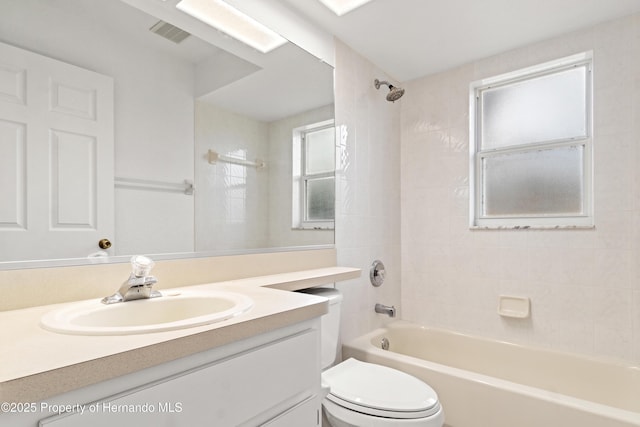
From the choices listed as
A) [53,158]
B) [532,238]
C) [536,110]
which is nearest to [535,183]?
[532,238]

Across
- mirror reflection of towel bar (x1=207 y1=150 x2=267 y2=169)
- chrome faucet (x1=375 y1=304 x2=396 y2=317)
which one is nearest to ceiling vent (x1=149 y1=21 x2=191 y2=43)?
mirror reflection of towel bar (x1=207 y1=150 x2=267 y2=169)

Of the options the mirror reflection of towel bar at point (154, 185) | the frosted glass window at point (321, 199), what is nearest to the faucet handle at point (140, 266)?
the mirror reflection of towel bar at point (154, 185)

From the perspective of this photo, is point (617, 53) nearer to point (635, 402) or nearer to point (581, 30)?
point (581, 30)

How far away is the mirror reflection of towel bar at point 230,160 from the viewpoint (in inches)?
55.8

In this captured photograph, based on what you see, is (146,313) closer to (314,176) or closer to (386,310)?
(314,176)

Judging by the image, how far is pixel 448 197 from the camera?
247 centimetres

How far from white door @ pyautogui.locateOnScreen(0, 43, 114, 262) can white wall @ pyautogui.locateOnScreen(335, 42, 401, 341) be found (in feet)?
4.14

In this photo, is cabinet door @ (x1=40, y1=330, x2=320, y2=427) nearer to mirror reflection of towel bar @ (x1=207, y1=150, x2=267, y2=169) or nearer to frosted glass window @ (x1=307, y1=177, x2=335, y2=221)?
mirror reflection of towel bar @ (x1=207, y1=150, x2=267, y2=169)

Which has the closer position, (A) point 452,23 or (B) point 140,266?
(B) point 140,266

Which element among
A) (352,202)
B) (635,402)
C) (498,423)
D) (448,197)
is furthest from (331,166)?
(635,402)

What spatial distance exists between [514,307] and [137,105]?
2300 millimetres

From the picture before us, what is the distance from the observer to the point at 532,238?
2.13m

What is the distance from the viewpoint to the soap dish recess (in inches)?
83.3

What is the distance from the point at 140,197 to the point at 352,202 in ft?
4.23
